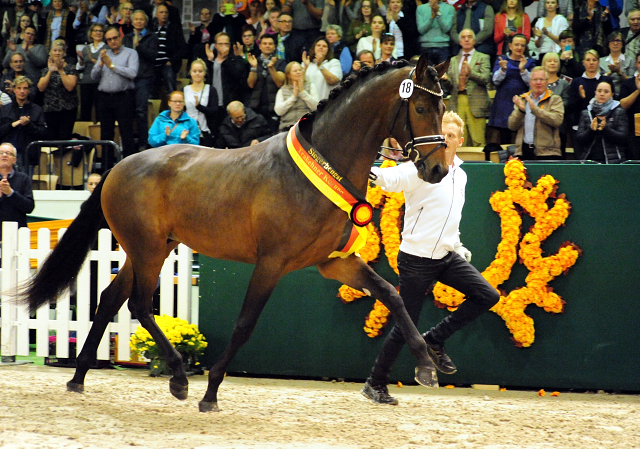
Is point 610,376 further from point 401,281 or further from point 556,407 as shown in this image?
point 401,281

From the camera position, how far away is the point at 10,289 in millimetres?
6699

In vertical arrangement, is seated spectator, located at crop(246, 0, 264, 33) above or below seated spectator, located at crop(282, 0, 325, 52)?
above

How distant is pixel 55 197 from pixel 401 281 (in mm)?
6258

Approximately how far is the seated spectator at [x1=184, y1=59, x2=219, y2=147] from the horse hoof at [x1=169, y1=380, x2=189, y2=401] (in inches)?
209

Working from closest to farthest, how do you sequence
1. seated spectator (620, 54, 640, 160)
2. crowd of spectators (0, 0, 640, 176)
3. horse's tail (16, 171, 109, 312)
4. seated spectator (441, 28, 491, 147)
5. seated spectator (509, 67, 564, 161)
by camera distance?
horse's tail (16, 171, 109, 312) < seated spectator (620, 54, 640, 160) < seated spectator (509, 67, 564, 161) < crowd of spectators (0, 0, 640, 176) < seated spectator (441, 28, 491, 147)

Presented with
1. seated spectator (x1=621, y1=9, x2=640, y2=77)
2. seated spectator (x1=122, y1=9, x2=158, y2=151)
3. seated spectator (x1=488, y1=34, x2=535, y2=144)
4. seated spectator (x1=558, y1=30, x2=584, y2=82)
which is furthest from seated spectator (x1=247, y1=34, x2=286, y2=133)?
seated spectator (x1=621, y1=9, x2=640, y2=77)

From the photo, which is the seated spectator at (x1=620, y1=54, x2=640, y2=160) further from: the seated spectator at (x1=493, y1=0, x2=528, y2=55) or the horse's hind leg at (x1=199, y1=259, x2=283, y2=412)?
the horse's hind leg at (x1=199, y1=259, x2=283, y2=412)

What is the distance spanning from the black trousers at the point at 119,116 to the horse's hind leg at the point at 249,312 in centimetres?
617

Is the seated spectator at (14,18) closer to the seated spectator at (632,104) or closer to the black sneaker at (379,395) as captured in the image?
the seated spectator at (632,104)

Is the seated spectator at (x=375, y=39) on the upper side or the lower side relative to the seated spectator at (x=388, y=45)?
upper

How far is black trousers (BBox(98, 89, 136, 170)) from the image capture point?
34.0 feet

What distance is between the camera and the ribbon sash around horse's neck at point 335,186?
4.52 metres

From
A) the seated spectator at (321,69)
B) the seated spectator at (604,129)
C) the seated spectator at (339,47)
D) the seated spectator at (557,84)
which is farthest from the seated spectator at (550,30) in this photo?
the seated spectator at (321,69)

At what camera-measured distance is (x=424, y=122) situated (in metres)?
4.34
